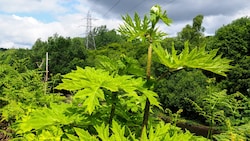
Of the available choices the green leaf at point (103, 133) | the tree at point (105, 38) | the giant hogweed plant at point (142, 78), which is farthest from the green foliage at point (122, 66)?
the tree at point (105, 38)

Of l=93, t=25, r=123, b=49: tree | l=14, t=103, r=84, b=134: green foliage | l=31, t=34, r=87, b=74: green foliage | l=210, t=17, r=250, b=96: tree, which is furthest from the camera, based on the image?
l=93, t=25, r=123, b=49: tree

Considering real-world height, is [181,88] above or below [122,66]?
below

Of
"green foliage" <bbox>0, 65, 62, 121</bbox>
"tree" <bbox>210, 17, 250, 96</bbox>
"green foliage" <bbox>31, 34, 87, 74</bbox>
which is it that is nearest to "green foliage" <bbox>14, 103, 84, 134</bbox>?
"green foliage" <bbox>0, 65, 62, 121</bbox>

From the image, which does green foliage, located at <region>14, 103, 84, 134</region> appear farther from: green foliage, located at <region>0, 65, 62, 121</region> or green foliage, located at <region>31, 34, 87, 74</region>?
green foliage, located at <region>31, 34, 87, 74</region>

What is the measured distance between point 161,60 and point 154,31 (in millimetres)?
171

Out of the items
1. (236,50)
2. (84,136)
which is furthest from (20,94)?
(236,50)

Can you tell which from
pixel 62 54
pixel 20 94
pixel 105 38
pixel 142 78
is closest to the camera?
pixel 142 78

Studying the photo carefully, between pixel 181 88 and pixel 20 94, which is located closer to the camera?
pixel 20 94

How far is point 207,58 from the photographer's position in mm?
1736

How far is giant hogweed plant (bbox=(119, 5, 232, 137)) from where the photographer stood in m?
1.74

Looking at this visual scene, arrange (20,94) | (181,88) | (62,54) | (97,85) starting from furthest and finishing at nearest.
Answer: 1. (62,54)
2. (181,88)
3. (20,94)
4. (97,85)

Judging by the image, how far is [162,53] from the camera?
5.87 ft

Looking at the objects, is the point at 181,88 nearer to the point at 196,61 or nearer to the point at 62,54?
the point at 62,54

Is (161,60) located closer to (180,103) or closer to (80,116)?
(80,116)
